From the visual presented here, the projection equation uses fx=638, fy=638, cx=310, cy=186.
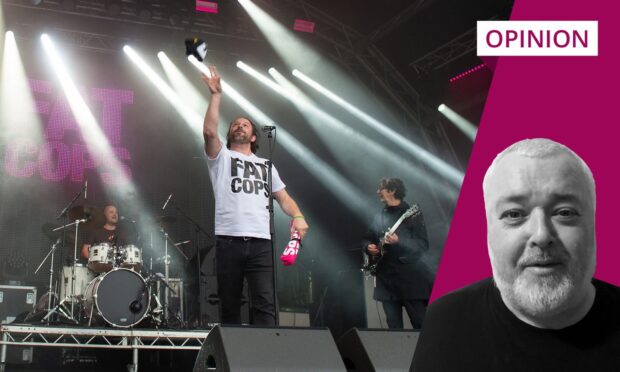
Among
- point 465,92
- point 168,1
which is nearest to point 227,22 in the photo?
point 168,1

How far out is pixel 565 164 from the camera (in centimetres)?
82

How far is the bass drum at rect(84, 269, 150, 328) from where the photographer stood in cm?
579

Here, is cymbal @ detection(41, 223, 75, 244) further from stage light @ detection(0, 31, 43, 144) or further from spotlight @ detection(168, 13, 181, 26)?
spotlight @ detection(168, 13, 181, 26)

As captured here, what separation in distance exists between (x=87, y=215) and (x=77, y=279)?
64 cm

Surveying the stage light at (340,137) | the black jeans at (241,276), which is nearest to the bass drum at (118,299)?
the black jeans at (241,276)

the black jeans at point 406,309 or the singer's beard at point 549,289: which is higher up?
the singer's beard at point 549,289

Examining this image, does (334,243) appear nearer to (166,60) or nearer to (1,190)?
(166,60)

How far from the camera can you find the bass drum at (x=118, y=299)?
19.0ft

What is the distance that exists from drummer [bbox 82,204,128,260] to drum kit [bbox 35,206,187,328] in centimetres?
14

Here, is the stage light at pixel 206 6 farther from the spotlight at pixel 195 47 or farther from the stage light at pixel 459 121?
the spotlight at pixel 195 47

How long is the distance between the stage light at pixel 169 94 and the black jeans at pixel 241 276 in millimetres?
5484

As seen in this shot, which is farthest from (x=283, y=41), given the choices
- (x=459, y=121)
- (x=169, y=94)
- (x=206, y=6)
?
(x=459, y=121)

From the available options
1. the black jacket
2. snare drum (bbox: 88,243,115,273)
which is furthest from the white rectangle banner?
snare drum (bbox: 88,243,115,273)

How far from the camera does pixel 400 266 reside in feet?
14.7
